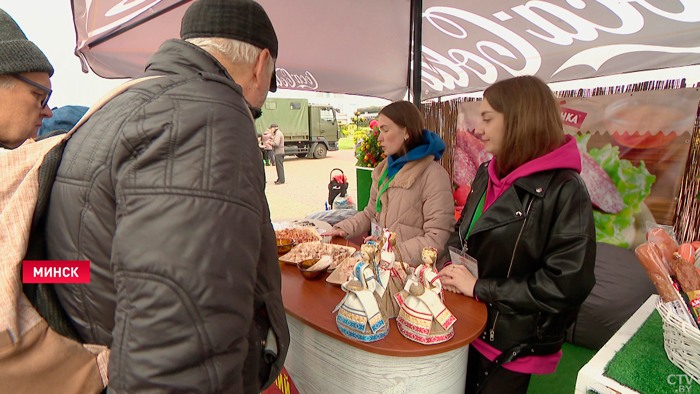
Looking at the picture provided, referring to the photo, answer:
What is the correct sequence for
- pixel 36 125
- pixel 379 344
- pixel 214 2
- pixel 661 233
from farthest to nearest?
pixel 36 125, pixel 661 233, pixel 379 344, pixel 214 2

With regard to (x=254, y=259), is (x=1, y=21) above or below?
above

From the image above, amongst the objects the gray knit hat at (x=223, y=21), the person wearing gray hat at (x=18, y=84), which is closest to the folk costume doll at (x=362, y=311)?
the gray knit hat at (x=223, y=21)

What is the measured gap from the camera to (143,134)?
1.92ft

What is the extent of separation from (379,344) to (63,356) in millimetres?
832

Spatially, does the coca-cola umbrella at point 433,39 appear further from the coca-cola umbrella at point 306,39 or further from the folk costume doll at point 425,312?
the folk costume doll at point 425,312

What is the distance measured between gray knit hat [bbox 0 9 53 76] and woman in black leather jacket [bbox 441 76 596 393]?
181cm

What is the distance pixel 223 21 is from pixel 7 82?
3.30ft

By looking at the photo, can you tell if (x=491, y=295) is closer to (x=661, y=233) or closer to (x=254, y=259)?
(x=661, y=233)

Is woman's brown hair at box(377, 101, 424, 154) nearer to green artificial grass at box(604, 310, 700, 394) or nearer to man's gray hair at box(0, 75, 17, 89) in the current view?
green artificial grass at box(604, 310, 700, 394)

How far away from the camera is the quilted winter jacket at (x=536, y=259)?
1.24 metres

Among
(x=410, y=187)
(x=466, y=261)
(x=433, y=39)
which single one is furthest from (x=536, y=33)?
(x=466, y=261)

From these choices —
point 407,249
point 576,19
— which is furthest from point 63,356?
point 576,19
